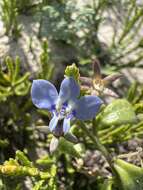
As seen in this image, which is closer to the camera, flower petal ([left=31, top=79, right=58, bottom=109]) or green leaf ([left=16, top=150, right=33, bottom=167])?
flower petal ([left=31, top=79, right=58, bottom=109])

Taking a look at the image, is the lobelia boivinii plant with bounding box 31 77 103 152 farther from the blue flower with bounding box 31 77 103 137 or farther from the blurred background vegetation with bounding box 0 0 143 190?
the blurred background vegetation with bounding box 0 0 143 190

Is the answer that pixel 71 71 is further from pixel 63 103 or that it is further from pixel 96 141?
pixel 96 141

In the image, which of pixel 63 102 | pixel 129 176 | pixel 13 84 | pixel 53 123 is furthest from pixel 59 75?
pixel 53 123

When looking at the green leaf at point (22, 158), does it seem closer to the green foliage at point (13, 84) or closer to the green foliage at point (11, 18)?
the green foliage at point (13, 84)

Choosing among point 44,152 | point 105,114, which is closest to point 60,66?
point 44,152

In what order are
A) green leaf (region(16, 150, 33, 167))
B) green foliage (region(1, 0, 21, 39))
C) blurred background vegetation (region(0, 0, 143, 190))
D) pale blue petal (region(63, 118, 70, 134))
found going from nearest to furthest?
pale blue petal (region(63, 118, 70, 134))
green leaf (region(16, 150, 33, 167))
blurred background vegetation (region(0, 0, 143, 190))
green foliage (region(1, 0, 21, 39))

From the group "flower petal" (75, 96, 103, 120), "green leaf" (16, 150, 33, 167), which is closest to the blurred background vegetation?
"green leaf" (16, 150, 33, 167)

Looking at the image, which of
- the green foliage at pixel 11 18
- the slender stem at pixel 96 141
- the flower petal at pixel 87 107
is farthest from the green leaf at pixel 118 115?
the green foliage at pixel 11 18
